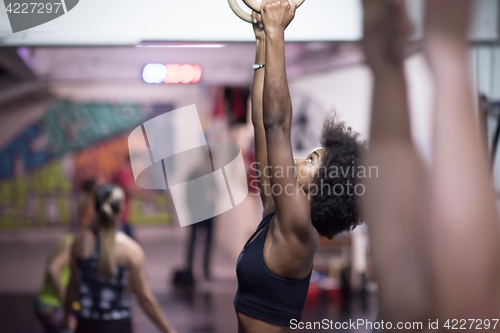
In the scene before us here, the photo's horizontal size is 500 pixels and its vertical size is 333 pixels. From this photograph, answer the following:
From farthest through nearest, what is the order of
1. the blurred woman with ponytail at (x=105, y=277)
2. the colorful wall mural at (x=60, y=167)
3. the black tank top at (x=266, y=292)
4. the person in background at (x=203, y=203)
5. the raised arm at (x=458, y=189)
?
1. the colorful wall mural at (x=60, y=167)
2. the person in background at (x=203, y=203)
3. the blurred woman with ponytail at (x=105, y=277)
4. the black tank top at (x=266, y=292)
5. the raised arm at (x=458, y=189)

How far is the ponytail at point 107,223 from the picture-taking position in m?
1.56

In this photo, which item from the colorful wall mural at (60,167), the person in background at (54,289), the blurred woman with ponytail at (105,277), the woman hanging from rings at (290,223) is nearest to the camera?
the woman hanging from rings at (290,223)

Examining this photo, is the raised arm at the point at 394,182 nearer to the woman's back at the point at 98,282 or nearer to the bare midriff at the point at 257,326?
the bare midriff at the point at 257,326

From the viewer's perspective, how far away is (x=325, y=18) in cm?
89

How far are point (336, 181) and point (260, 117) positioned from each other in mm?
266

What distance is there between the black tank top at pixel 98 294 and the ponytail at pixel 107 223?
0.02 meters

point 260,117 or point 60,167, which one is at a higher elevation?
point 260,117

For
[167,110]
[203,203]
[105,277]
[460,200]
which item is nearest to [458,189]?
[460,200]

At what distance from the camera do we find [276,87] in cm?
65

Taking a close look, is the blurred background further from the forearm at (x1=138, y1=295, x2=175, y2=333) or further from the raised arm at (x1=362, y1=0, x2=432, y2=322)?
the forearm at (x1=138, y1=295, x2=175, y2=333)

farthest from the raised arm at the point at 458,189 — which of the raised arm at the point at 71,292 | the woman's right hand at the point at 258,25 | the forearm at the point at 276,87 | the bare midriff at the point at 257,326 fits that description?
the raised arm at the point at 71,292

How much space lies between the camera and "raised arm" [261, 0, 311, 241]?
626 millimetres

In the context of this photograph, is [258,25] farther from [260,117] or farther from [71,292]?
[71,292]

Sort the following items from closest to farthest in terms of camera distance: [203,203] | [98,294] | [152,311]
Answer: [98,294] < [152,311] < [203,203]
